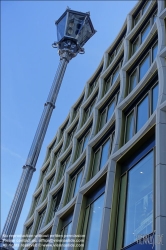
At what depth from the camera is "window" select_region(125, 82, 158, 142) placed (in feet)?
56.2

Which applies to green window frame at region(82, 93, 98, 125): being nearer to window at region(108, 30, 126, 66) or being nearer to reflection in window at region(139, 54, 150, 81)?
window at region(108, 30, 126, 66)

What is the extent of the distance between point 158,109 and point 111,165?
12.9ft

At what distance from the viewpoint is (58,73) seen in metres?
18.5

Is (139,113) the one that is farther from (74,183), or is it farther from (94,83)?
(94,83)

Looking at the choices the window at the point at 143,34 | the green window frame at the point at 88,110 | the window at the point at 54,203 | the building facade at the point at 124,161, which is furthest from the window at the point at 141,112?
the green window frame at the point at 88,110

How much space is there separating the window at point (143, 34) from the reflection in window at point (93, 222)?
37.0 ft

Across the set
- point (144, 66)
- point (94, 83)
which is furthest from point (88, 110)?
point (144, 66)

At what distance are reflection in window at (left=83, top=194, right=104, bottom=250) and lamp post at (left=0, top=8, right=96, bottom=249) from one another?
4488 mm

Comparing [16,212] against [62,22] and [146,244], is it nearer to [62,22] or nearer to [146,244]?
[146,244]

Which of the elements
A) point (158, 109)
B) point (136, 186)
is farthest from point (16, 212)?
point (158, 109)

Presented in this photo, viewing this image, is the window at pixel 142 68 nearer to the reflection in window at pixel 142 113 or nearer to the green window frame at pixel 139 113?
the green window frame at pixel 139 113

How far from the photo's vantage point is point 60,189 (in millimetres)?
26297

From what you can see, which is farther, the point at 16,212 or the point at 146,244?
the point at 16,212

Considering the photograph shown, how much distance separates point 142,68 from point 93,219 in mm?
9434
